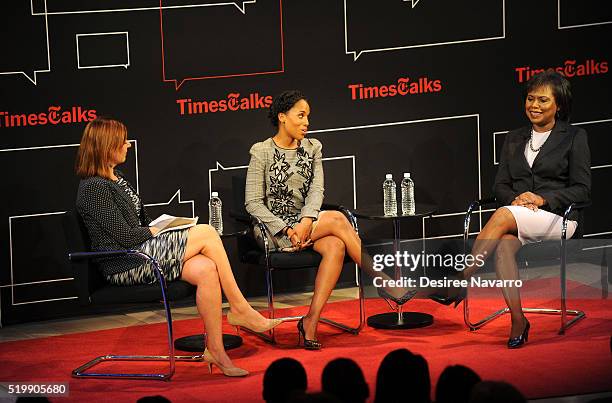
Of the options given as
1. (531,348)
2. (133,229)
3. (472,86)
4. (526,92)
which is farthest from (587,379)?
(472,86)

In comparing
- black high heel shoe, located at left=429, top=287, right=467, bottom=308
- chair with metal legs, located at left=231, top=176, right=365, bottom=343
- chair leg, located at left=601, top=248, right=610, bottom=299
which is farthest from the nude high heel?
chair leg, located at left=601, top=248, right=610, bottom=299

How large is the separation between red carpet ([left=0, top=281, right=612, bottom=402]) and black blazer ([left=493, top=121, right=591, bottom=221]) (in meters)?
0.66

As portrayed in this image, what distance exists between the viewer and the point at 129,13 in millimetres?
6461

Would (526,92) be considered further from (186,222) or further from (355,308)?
(186,222)

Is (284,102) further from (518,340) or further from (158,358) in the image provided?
(518,340)

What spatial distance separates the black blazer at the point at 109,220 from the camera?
5.24 metres

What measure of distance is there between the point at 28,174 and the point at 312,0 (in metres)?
2.10

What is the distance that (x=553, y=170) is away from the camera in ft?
19.7

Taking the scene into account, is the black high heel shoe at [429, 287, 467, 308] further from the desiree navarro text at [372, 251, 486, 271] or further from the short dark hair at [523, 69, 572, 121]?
the short dark hair at [523, 69, 572, 121]

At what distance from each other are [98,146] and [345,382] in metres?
2.72

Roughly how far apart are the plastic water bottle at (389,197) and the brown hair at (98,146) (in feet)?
5.72

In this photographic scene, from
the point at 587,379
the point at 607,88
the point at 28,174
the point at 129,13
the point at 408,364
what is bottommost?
the point at 587,379

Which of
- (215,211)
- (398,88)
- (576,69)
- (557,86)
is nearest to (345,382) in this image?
(557,86)

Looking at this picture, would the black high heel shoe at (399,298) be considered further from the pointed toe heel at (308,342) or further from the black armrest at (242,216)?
the black armrest at (242,216)
